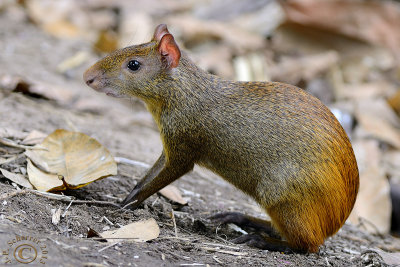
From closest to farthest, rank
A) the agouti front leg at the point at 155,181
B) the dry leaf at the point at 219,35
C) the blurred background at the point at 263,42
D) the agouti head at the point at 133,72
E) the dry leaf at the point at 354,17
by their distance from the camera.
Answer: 1. the agouti front leg at the point at 155,181
2. the agouti head at the point at 133,72
3. the blurred background at the point at 263,42
4. the dry leaf at the point at 354,17
5. the dry leaf at the point at 219,35

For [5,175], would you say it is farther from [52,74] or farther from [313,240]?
[52,74]

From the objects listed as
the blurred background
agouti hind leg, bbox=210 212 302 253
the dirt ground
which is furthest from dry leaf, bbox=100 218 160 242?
the blurred background

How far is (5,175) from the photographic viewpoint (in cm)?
421

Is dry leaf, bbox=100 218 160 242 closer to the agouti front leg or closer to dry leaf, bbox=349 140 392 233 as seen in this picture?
the agouti front leg

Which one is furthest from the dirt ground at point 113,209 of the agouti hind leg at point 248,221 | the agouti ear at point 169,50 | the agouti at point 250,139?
the agouti ear at point 169,50

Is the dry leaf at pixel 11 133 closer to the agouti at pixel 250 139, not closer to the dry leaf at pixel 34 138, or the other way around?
the dry leaf at pixel 34 138

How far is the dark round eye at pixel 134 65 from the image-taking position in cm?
470

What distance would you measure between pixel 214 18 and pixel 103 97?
4.14 m

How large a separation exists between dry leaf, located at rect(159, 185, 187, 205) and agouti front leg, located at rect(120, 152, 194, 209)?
0.47 metres

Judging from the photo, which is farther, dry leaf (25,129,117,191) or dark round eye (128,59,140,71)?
dark round eye (128,59,140,71)

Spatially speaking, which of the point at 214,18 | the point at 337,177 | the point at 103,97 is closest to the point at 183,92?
the point at 337,177

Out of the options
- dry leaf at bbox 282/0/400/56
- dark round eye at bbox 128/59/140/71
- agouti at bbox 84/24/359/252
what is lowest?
agouti at bbox 84/24/359/252

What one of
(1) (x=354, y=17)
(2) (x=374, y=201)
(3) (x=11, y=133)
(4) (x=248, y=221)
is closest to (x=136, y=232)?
(4) (x=248, y=221)

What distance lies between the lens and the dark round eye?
15.4 ft
